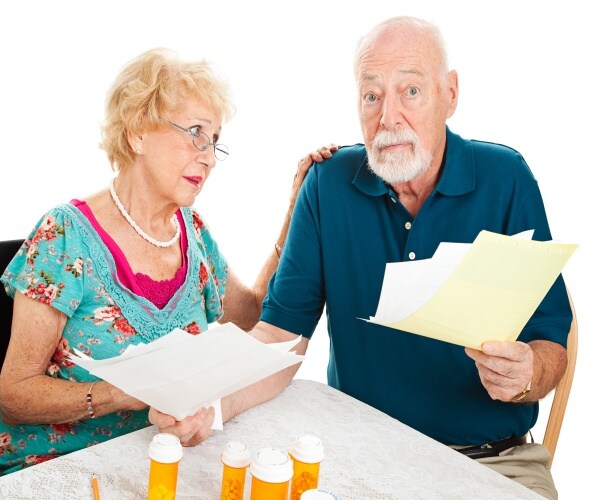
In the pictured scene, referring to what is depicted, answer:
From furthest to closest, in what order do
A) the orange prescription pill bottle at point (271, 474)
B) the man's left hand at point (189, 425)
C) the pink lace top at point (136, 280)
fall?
1. the pink lace top at point (136, 280)
2. the man's left hand at point (189, 425)
3. the orange prescription pill bottle at point (271, 474)

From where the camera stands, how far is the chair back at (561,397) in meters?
1.75

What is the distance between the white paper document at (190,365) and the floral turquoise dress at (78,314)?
0.46 m

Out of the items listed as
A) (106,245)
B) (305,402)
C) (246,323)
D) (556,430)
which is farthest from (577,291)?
(106,245)

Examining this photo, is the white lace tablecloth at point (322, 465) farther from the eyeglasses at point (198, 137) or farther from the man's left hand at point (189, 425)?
the eyeglasses at point (198, 137)

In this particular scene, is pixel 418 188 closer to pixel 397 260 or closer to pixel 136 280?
pixel 397 260

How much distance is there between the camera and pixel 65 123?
3.01 m

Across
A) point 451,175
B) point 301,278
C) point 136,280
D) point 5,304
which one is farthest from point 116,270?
point 451,175

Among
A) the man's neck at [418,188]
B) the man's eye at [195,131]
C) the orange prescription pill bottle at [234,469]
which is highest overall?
the man's eye at [195,131]

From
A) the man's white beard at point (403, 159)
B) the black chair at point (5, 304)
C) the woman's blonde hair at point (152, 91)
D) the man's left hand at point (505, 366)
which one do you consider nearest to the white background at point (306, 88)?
the woman's blonde hair at point (152, 91)

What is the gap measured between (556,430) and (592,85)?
174cm

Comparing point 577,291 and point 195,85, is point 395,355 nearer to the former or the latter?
A: point 195,85

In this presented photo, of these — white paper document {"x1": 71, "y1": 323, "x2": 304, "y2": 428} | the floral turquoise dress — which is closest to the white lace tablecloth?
white paper document {"x1": 71, "y1": 323, "x2": 304, "y2": 428}

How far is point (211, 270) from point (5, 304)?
53 cm

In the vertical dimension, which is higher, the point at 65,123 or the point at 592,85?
the point at 592,85
